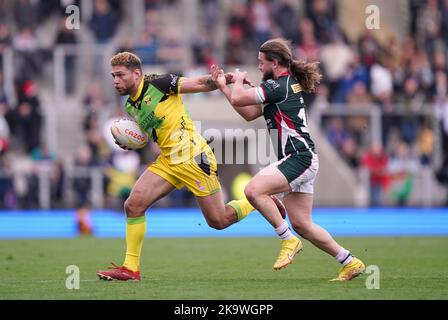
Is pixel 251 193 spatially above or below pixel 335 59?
below

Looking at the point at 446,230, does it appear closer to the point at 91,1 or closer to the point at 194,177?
the point at 194,177

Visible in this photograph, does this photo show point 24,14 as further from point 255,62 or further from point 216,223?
point 216,223

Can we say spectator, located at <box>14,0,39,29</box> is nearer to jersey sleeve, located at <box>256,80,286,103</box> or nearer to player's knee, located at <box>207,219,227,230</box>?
player's knee, located at <box>207,219,227,230</box>

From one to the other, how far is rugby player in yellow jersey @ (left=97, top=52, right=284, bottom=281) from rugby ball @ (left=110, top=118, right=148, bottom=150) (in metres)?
0.08

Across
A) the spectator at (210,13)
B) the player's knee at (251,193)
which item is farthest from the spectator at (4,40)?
the player's knee at (251,193)

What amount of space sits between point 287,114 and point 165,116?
50.7 inches

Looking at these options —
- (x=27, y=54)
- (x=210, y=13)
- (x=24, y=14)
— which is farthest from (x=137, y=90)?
(x=210, y=13)

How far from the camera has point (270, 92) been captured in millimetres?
9883

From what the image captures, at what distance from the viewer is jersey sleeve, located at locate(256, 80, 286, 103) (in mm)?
9882

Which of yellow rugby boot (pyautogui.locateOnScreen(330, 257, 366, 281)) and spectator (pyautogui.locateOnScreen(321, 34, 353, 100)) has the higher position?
spectator (pyautogui.locateOnScreen(321, 34, 353, 100))

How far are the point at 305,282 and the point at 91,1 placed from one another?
1524cm

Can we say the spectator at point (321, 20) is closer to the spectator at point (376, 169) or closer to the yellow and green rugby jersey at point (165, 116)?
the spectator at point (376, 169)

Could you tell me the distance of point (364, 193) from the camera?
2239 cm

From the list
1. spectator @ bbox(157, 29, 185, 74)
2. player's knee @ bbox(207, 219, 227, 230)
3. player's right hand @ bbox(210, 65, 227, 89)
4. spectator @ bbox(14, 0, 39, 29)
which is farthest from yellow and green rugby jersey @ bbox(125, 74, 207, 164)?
spectator @ bbox(14, 0, 39, 29)
